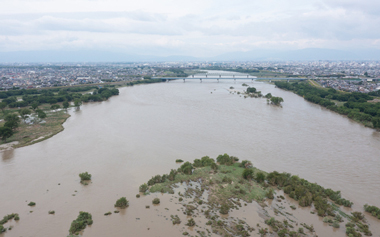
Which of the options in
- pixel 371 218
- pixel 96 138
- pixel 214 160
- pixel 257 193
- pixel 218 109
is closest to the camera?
pixel 371 218

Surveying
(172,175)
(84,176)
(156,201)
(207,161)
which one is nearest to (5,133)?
(84,176)

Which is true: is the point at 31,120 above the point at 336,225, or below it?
above

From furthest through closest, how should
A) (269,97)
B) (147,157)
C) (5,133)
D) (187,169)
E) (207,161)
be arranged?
(269,97), (5,133), (147,157), (207,161), (187,169)

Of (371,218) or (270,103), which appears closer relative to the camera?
(371,218)

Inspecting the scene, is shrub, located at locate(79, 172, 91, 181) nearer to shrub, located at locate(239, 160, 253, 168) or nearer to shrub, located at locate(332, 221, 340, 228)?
shrub, located at locate(239, 160, 253, 168)

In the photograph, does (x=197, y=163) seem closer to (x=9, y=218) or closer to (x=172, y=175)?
(x=172, y=175)

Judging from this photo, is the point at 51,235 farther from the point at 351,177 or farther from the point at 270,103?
the point at 270,103

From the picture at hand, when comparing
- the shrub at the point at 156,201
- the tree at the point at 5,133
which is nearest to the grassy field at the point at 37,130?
the tree at the point at 5,133

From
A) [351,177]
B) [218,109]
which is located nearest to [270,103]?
[218,109]
